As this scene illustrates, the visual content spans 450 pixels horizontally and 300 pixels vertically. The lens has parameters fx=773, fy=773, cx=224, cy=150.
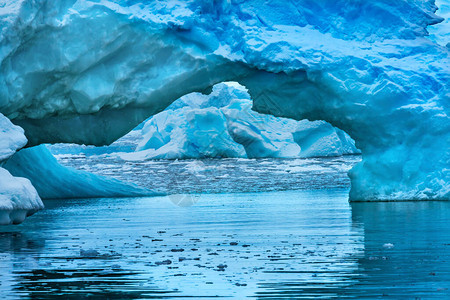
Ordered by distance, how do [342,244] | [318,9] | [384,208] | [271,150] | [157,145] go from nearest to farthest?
[342,244]
[384,208]
[318,9]
[271,150]
[157,145]

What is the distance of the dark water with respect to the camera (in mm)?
5117

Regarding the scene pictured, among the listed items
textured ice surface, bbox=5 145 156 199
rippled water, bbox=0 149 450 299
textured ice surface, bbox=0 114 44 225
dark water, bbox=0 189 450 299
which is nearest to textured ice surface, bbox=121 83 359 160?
textured ice surface, bbox=5 145 156 199

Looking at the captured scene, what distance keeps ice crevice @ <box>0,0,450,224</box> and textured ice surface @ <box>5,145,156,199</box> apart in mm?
2256

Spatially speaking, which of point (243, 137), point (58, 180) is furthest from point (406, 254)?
point (243, 137)

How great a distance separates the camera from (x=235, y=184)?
73.5 feet

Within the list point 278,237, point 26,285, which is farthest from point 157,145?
point 26,285

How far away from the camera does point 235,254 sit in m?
7.04

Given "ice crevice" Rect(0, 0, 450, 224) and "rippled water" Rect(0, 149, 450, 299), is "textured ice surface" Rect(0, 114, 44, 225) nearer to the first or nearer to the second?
"rippled water" Rect(0, 149, 450, 299)

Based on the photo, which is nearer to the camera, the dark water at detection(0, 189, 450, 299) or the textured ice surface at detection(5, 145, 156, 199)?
the dark water at detection(0, 189, 450, 299)

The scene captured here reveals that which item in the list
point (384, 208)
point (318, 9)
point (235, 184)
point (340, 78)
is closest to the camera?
point (384, 208)

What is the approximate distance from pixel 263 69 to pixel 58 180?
263 inches

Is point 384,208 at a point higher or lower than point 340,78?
lower

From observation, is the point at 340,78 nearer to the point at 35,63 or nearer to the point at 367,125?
the point at 367,125

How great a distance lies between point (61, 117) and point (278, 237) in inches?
312
